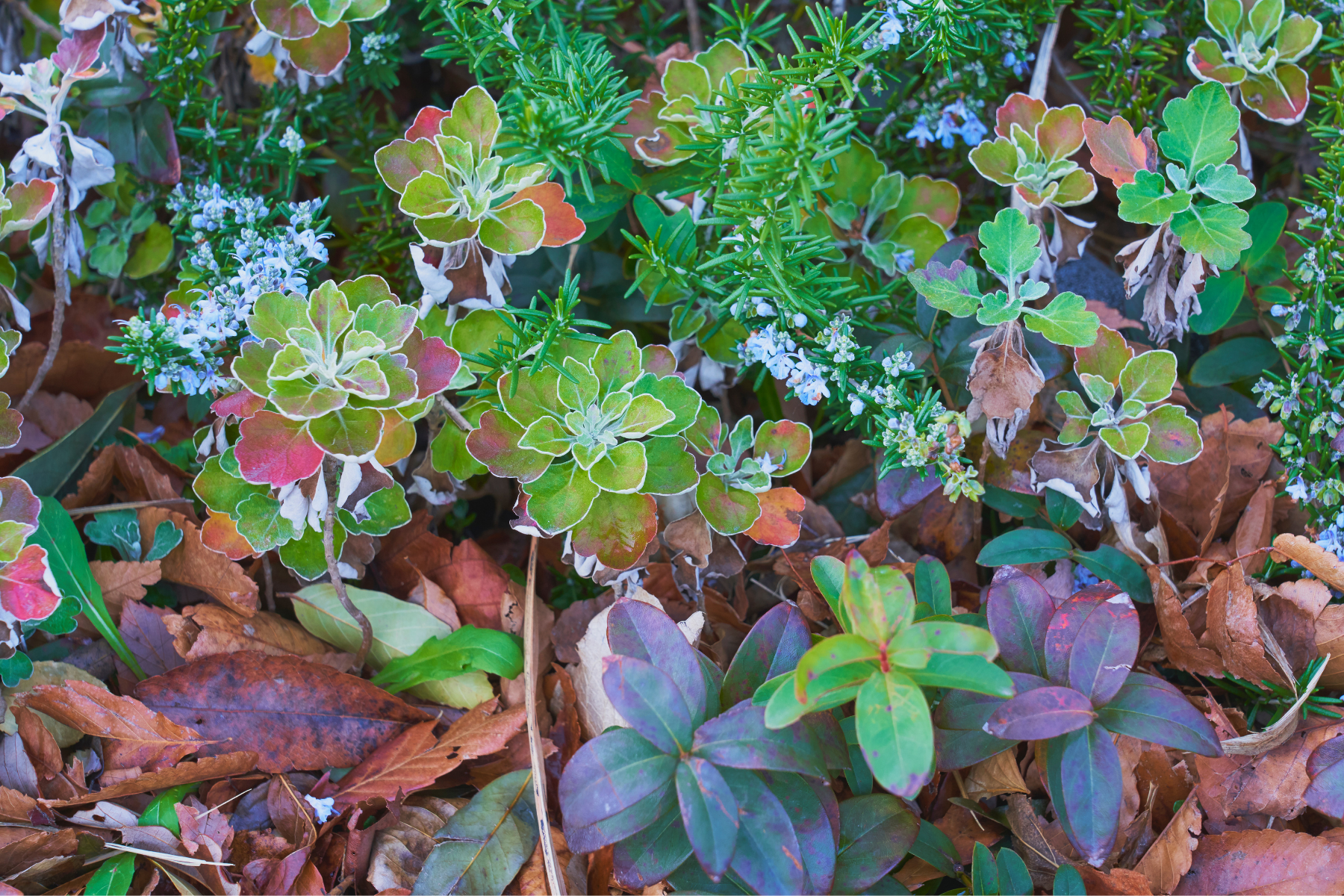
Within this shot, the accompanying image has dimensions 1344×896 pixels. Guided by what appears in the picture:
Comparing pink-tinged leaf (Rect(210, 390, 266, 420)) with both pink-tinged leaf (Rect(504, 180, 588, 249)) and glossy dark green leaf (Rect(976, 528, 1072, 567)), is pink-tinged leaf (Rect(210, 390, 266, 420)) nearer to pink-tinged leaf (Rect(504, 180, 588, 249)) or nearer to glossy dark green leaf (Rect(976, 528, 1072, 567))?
pink-tinged leaf (Rect(504, 180, 588, 249))

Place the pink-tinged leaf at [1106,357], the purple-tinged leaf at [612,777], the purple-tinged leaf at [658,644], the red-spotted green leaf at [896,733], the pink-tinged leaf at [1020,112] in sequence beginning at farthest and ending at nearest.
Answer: the pink-tinged leaf at [1020,112] < the pink-tinged leaf at [1106,357] < the purple-tinged leaf at [658,644] < the purple-tinged leaf at [612,777] < the red-spotted green leaf at [896,733]

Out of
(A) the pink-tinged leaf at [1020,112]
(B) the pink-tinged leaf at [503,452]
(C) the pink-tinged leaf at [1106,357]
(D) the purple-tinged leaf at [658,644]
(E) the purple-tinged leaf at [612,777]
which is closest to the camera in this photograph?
(E) the purple-tinged leaf at [612,777]

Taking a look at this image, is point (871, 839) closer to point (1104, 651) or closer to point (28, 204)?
point (1104, 651)

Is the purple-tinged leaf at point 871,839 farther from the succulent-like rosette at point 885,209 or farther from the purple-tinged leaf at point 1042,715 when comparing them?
the succulent-like rosette at point 885,209

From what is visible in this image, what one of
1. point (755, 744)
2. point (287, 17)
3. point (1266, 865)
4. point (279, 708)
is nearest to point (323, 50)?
point (287, 17)

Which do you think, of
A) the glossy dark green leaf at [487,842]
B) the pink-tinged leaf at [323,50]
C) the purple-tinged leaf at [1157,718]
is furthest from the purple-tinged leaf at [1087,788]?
the pink-tinged leaf at [323,50]

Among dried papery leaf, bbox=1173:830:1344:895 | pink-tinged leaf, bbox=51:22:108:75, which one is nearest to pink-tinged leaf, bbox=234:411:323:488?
pink-tinged leaf, bbox=51:22:108:75

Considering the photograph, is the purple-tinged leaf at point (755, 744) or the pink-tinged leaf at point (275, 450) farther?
the pink-tinged leaf at point (275, 450)

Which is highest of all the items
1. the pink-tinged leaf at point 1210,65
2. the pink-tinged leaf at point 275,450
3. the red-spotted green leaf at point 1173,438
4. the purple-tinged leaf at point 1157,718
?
the pink-tinged leaf at point 1210,65
